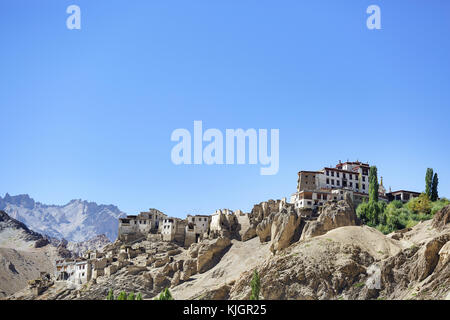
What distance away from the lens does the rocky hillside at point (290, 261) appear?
6456cm

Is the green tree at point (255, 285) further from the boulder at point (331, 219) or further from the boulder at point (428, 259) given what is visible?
the boulder at point (428, 259)

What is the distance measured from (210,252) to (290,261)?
18864mm

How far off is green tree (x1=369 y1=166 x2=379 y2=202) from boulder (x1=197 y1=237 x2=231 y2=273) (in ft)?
A: 75.0

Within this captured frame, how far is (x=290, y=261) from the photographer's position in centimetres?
7206

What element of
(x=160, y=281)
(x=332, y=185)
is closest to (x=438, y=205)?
(x=332, y=185)

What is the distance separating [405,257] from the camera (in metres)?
66.1

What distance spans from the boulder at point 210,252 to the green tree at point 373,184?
75.0 feet

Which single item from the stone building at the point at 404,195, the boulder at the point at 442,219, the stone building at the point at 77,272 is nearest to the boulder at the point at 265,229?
the boulder at the point at 442,219

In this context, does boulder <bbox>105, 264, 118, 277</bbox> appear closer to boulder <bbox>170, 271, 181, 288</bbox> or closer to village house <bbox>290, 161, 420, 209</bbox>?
boulder <bbox>170, 271, 181, 288</bbox>

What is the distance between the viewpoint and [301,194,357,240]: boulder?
77.9 m

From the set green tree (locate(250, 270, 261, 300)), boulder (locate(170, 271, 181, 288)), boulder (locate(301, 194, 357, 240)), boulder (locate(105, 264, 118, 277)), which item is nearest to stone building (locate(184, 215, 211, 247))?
boulder (locate(170, 271, 181, 288))
